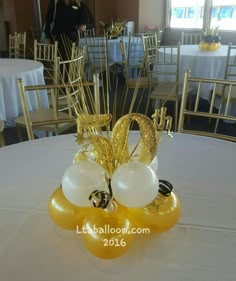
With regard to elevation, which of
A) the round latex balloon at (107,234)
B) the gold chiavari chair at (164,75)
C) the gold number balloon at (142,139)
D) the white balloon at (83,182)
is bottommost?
the gold chiavari chair at (164,75)

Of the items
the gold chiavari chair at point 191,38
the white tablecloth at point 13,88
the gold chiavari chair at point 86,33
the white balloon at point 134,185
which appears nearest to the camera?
the white balloon at point 134,185

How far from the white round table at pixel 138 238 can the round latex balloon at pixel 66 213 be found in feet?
0.11

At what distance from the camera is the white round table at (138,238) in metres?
0.60

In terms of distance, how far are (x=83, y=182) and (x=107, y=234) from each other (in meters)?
0.12

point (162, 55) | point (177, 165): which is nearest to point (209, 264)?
point (177, 165)

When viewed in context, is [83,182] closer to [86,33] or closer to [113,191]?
[113,191]

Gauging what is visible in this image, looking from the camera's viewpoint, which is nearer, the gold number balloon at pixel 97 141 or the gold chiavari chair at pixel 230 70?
the gold number balloon at pixel 97 141

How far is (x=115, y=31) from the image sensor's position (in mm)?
4719

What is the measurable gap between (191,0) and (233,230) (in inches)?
221

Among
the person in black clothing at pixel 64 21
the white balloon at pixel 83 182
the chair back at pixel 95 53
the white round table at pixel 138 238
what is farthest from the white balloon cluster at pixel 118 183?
the chair back at pixel 95 53

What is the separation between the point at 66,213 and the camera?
67cm

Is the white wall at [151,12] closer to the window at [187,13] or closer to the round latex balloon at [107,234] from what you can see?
the window at [187,13]

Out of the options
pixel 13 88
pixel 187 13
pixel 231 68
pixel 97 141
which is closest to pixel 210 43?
pixel 231 68

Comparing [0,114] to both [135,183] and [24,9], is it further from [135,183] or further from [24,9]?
[24,9]
